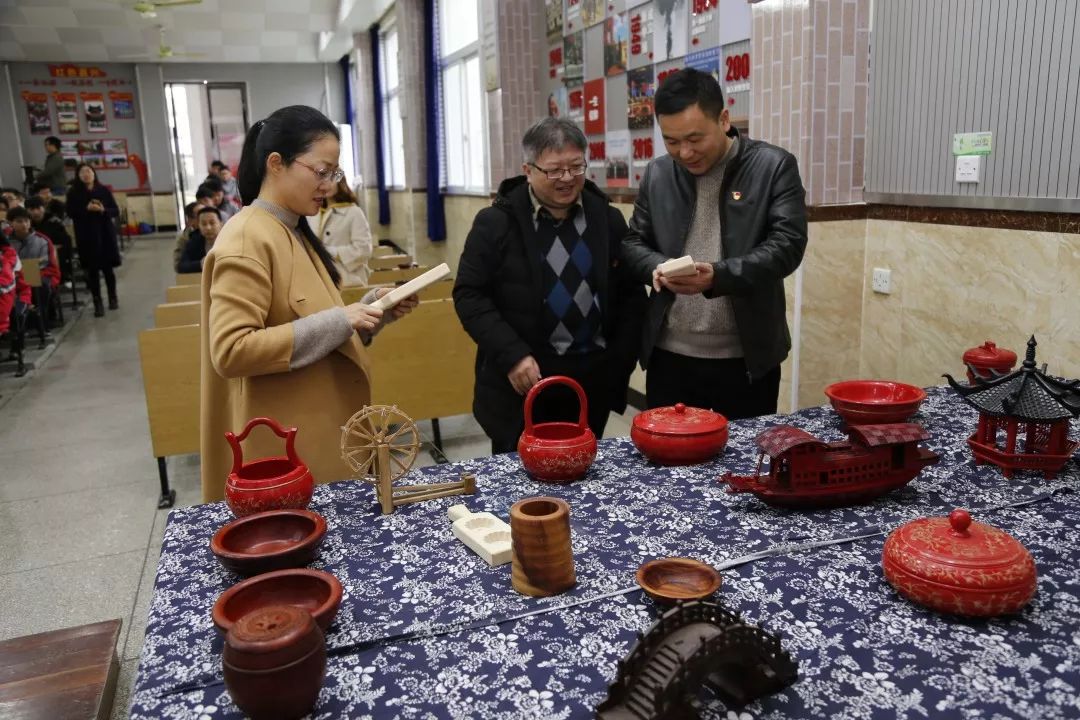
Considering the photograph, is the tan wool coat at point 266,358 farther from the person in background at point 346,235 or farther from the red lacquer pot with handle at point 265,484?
the person in background at point 346,235

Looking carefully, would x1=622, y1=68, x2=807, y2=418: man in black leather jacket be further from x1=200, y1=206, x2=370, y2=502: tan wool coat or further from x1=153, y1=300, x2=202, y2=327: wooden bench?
x1=153, y1=300, x2=202, y2=327: wooden bench

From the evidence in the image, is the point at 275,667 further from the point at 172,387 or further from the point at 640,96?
the point at 640,96

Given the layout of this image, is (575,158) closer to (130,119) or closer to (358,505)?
(358,505)

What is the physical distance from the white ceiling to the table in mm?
10202

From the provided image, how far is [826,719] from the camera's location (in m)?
0.91

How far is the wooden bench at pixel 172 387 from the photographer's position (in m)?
3.49

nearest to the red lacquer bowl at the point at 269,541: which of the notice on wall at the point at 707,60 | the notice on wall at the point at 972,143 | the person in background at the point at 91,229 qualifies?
the notice on wall at the point at 972,143

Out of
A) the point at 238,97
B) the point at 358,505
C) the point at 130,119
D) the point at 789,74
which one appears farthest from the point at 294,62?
the point at 358,505

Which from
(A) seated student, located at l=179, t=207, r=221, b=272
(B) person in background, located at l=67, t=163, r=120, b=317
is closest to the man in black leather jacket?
(A) seated student, located at l=179, t=207, r=221, b=272

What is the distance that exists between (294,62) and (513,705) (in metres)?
16.6

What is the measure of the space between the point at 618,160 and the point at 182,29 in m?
10.8

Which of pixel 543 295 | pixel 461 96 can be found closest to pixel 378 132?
pixel 461 96

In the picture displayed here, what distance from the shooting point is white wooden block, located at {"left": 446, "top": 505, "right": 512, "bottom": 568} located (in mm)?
1292

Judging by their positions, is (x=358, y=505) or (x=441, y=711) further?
(x=358, y=505)
